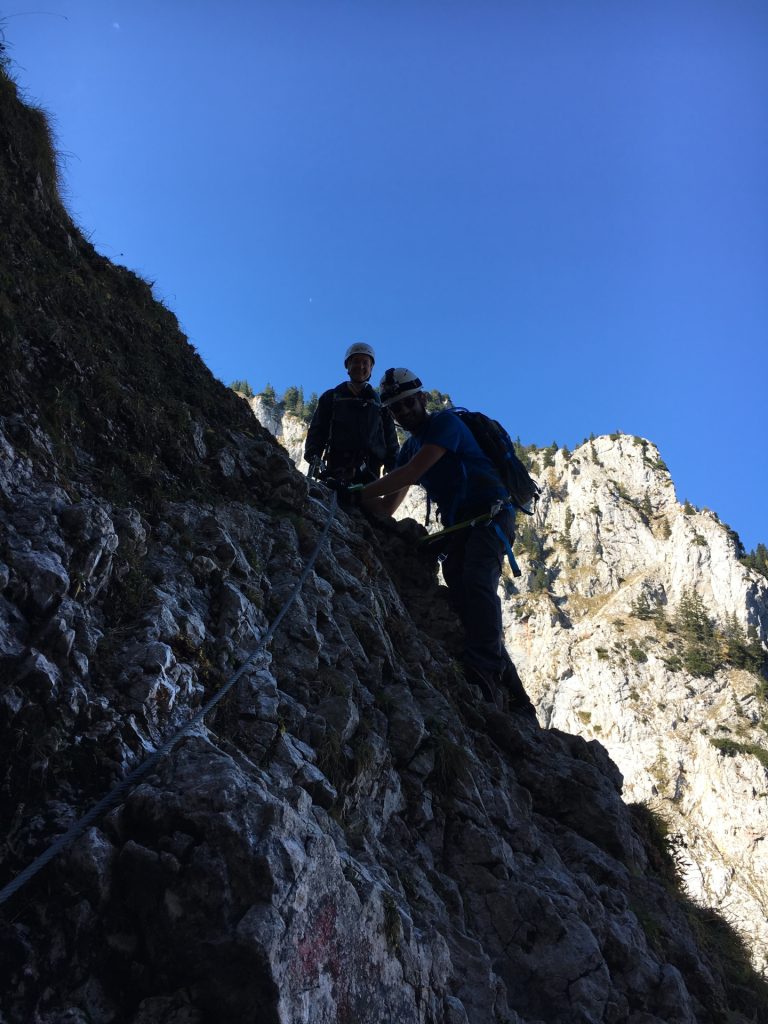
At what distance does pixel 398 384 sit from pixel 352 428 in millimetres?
1906

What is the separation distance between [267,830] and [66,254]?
699cm

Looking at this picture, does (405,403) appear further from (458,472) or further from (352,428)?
(352,428)

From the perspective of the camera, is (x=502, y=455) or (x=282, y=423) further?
(x=282, y=423)

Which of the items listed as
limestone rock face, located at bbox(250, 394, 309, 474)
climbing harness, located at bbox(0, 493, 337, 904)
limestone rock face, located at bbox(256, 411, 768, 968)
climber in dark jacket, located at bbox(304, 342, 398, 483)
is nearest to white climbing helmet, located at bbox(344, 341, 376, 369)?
climber in dark jacket, located at bbox(304, 342, 398, 483)

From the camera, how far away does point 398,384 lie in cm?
816

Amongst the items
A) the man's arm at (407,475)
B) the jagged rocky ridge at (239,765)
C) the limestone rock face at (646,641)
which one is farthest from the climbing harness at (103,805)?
the limestone rock face at (646,641)

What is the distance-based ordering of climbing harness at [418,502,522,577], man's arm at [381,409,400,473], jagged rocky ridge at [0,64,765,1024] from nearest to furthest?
jagged rocky ridge at [0,64,765,1024], climbing harness at [418,502,522,577], man's arm at [381,409,400,473]

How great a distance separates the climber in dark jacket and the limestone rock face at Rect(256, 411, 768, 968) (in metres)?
64.1

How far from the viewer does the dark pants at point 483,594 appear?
322 inches

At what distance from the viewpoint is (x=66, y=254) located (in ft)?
26.0

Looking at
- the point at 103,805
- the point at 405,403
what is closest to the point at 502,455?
the point at 405,403

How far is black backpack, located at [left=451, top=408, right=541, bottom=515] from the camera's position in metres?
8.48

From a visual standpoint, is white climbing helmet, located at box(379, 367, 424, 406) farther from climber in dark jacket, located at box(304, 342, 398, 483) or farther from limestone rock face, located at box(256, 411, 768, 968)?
limestone rock face, located at box(256, 411, 768, 968)

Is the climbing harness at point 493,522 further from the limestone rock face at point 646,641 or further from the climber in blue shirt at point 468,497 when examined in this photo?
the limestone rock face at point 646,641
